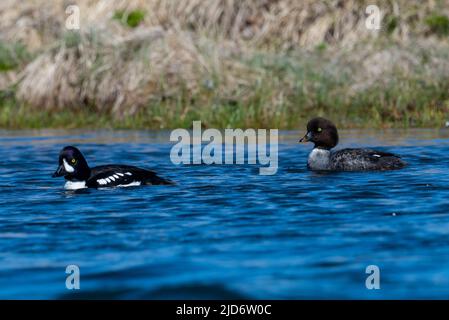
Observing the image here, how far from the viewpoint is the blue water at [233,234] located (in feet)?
22.3

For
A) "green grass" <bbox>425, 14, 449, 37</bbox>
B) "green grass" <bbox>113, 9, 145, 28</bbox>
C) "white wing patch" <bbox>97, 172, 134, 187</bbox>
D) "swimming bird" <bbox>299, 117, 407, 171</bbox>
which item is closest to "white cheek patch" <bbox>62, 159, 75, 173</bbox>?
"white wing patch" <bbox>97, 172, 134, 187</bbox>

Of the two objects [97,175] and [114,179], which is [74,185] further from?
[114,179]

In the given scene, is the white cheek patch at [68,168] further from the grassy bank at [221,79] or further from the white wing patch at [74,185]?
the grassy bank at [221,79]

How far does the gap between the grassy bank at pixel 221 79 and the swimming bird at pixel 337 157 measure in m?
4.75

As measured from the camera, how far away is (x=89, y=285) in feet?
22.4

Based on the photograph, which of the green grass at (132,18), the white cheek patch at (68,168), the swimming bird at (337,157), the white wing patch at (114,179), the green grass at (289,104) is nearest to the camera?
the white wing patch at (114,179)

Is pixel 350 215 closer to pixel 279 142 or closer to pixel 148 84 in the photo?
pixel 279 142

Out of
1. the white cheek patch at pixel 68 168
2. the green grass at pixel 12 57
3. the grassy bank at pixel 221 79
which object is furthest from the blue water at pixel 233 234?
the green grass at pixel 12 57

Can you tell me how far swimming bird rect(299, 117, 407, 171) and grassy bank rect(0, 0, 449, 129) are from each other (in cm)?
475

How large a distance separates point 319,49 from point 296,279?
16418 millimetres

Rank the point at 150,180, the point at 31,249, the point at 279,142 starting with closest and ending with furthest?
1. the point at 31,249
2. the point at 150,180
3. the point at 279,142

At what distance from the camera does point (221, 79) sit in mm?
20094

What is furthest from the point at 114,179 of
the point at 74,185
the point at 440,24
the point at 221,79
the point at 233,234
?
the point at 440,24
